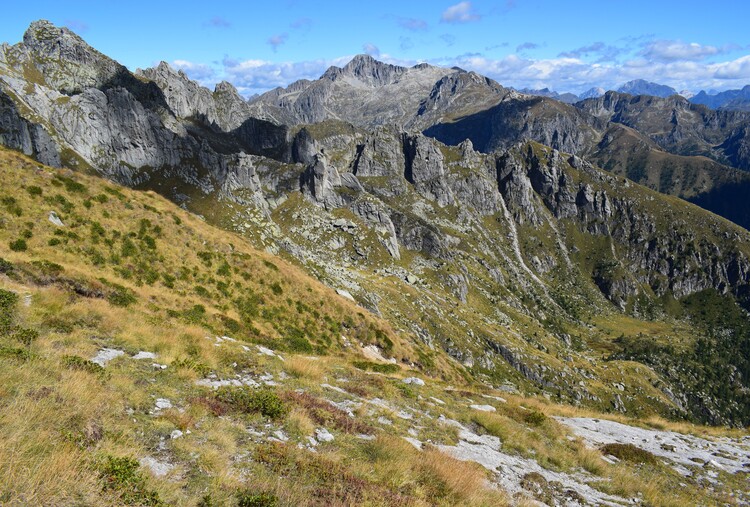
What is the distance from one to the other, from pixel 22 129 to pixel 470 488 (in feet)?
578

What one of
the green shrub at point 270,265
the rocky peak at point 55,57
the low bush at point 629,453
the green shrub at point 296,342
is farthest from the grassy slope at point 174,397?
the rocky peak at point 55,57

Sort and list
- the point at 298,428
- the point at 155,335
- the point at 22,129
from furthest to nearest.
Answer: the point at 22,129
the point at 155,335
the point at 298,428

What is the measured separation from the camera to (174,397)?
12.3 meters

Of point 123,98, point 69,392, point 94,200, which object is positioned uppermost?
point 123,98

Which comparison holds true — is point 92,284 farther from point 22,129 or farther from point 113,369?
point 22,129

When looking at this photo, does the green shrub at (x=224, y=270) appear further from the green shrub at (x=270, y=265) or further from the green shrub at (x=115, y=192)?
the green shrub at (x=115, y=192)

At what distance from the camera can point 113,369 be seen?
12828 mm

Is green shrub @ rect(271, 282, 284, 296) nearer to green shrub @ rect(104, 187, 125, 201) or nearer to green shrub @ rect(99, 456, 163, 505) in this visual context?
green shrub @ rect(104, 187, 125, 201)

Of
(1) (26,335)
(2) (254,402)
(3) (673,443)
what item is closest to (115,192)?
(1) (26,335)

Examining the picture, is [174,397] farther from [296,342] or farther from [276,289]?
[276,289]

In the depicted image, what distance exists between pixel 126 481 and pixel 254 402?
6.14 m

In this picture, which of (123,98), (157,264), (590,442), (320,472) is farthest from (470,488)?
(123,98)

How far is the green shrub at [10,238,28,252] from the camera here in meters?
23.8

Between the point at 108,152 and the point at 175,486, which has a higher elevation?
the point at 108,152
